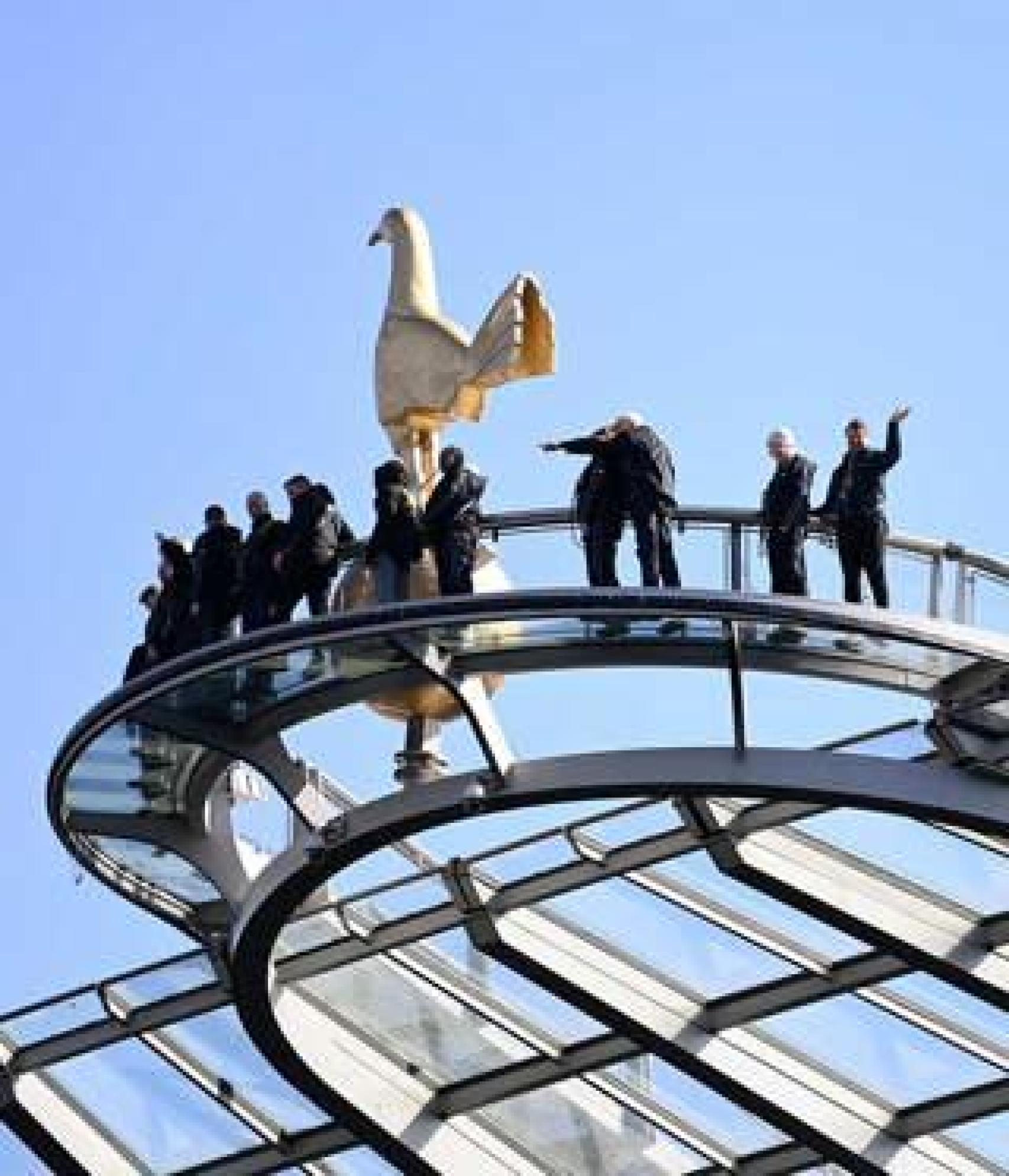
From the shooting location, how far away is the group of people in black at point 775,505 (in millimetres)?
35750

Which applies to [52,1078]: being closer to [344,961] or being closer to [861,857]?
[344,961]

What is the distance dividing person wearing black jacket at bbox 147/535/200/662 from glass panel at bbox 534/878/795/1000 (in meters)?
4.13

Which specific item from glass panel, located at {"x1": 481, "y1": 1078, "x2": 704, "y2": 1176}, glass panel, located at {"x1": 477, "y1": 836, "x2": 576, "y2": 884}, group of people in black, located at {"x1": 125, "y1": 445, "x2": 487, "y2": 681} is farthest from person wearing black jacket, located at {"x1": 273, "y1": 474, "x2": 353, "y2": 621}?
glass panel, located at {"x1": 481, "y1": 1078, "x2": 704, "y2": 1176}

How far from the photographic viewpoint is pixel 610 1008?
39.6 meters

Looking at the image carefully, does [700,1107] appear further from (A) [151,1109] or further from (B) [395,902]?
(A) [151,1109]

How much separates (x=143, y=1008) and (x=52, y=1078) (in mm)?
2087

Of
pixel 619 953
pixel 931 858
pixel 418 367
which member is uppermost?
pixel 418 367

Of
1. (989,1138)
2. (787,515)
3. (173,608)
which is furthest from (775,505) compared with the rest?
(989,1138)

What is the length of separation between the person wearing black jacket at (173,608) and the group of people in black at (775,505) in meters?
3.09

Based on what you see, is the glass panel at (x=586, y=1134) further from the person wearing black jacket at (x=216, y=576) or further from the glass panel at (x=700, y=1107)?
the person wearing black jacket at (x=216, y=576)

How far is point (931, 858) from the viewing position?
1523 inches

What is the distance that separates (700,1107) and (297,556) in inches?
316

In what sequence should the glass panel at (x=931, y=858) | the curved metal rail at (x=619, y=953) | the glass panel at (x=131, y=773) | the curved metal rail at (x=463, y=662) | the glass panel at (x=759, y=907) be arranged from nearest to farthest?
the curved metal rail at (x=463, y=662), the curved metal rail at (x=619, y=953), the glass panel at (x=131, y=773), the glass panel at (x=931, y=858), the glass panel at (x=759, y=907)

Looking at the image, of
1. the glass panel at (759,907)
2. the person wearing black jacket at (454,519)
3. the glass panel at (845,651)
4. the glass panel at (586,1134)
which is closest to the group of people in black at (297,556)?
the person wearing black jacket at (454,519)
